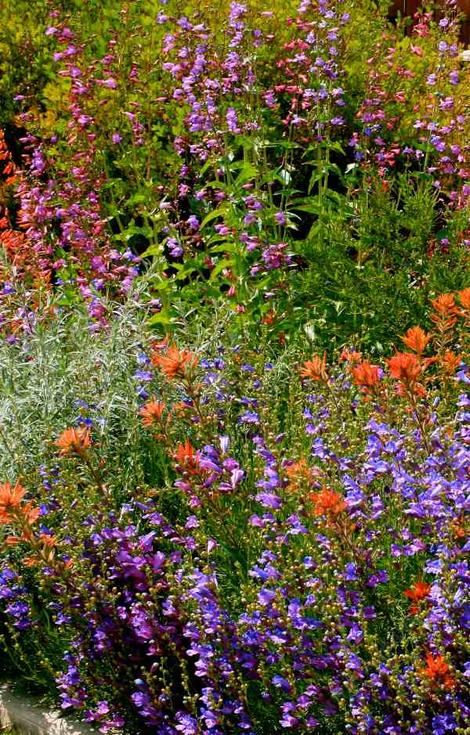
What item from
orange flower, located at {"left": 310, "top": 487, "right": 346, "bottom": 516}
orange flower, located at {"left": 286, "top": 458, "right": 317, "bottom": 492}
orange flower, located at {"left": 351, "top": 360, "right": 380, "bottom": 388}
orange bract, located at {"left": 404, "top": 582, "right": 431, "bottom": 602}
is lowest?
orange bract, located at {"left": 404, "top": 582, "right": 431, "bottom": 602}

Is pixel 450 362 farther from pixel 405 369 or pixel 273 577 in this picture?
pixel 273 577

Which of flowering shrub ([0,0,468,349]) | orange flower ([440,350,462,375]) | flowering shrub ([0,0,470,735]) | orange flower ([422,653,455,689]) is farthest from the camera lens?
flowering shrub ([0,0,468,349])

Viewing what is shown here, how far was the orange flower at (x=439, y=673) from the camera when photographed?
2488mm

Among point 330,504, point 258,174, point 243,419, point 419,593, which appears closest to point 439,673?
point 419,593

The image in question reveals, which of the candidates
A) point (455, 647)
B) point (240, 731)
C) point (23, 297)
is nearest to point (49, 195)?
point (23, 297)

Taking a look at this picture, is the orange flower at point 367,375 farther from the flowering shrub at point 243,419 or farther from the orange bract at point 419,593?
the orange bract at point 419,593

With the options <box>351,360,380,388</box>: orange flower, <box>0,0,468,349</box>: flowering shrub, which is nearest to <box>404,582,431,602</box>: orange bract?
<box>351,360,380,388</box>: orange flower

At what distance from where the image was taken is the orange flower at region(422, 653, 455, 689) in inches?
98.0

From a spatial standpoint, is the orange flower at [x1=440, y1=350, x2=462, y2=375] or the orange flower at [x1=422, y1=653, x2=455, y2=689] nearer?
the orange flower at [x1=422, y1=653, x2=455, y2=689]

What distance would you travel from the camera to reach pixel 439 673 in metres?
2.50

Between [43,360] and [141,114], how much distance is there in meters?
2.41

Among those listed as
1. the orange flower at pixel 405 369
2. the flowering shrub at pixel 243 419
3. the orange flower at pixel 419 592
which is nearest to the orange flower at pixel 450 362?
the flowering shrub at pixel 243 419

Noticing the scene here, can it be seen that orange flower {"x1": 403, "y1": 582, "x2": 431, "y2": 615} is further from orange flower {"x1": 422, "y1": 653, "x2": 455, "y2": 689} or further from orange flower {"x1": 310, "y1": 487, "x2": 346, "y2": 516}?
orange flower {"x1": 310, "y1": 487, "x2": 346, "y2": 516}

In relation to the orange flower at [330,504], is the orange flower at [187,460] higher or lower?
higher
